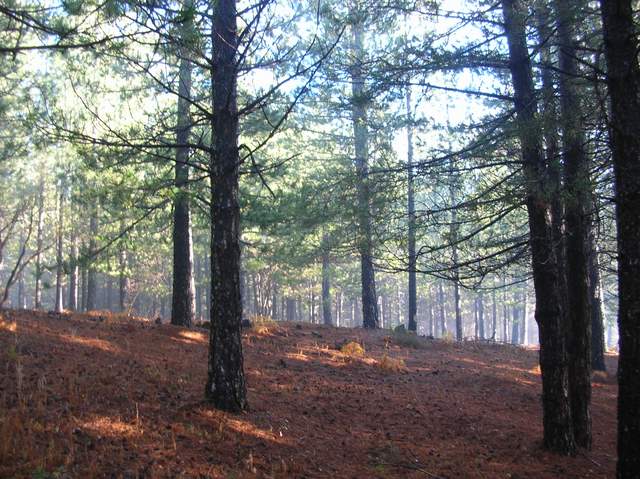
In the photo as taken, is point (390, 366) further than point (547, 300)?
Yes

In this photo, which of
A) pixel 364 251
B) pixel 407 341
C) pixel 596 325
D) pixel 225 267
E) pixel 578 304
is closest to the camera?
pixel 225 267

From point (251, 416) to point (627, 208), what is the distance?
203 inches

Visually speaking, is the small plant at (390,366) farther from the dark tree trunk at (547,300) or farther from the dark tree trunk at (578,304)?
the dark tree trunk at (547,300)

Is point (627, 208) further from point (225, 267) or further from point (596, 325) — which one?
point (596, 325)

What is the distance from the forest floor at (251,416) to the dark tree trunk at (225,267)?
383mm

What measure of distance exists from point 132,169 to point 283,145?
1163cm

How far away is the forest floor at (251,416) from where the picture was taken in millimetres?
4965

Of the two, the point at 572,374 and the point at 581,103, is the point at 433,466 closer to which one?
the point at 572,374

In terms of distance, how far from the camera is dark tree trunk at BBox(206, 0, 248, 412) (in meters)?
6.55

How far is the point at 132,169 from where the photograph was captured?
11.6m

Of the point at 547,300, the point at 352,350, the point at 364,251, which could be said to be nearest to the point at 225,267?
the point at 364,251

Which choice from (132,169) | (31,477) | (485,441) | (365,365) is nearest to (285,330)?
(365,365)

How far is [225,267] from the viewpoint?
6.61 m

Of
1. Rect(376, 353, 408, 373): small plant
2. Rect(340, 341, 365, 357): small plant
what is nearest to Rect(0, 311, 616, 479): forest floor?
Rect(376, 353, 408, 373): small plant
